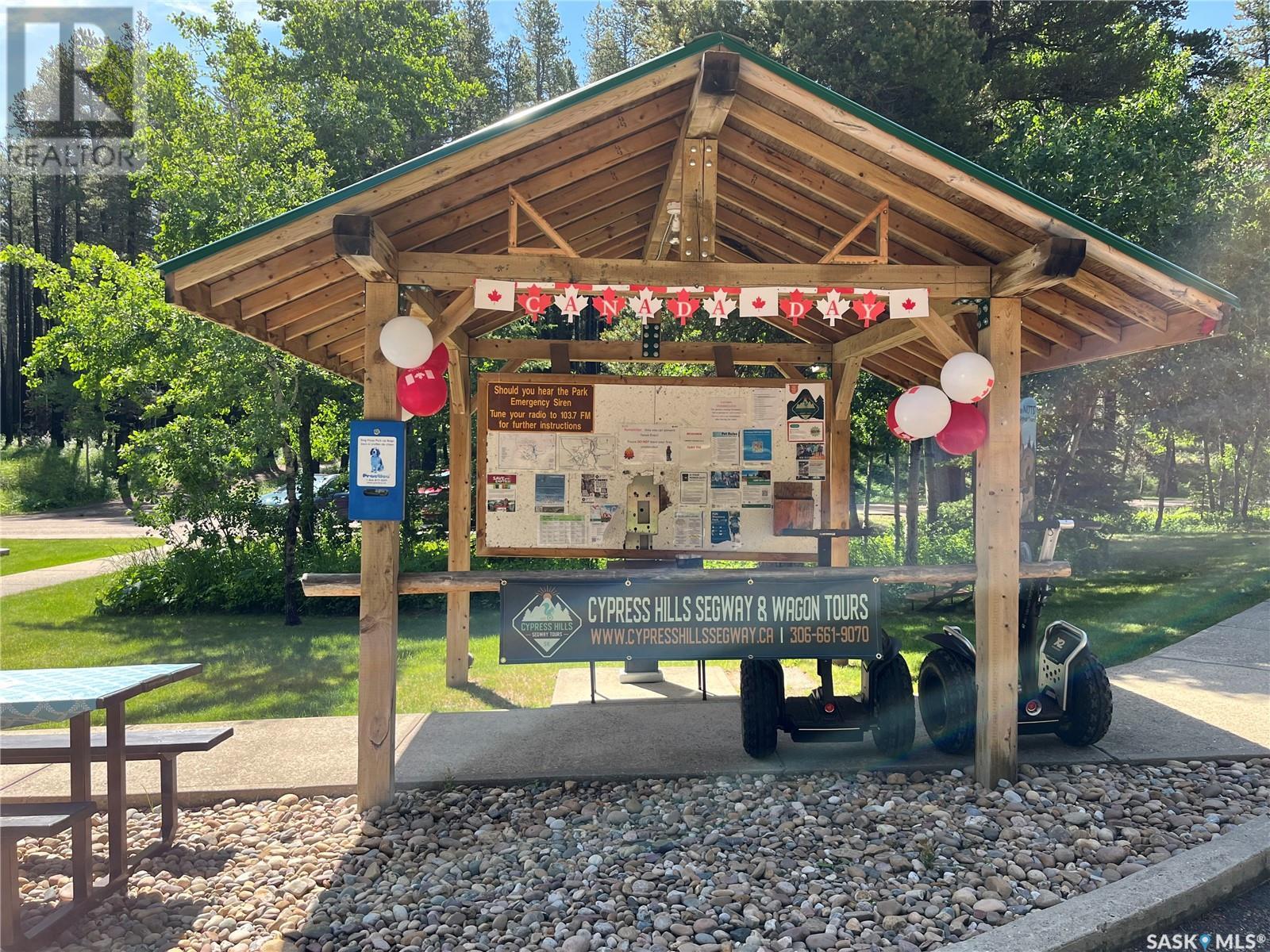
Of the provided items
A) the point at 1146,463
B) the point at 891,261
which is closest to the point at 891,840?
the point at 891,261

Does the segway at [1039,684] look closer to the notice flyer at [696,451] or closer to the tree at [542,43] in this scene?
the notice flyer at [696,451]

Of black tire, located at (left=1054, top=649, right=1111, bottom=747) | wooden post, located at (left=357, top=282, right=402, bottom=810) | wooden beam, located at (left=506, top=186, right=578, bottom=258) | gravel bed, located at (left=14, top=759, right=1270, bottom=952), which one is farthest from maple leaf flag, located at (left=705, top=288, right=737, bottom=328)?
black tire, located at (left=1054, top=649, right=1111, bottom=747)

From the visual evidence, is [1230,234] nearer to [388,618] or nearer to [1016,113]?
[1016,113]

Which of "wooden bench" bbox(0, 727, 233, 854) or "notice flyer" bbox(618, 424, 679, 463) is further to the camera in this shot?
"notice flyer" bbox(618, 424, 679, 463)

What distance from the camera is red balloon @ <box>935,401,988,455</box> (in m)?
5.09

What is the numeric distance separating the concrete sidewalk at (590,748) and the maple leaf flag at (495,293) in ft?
9.58

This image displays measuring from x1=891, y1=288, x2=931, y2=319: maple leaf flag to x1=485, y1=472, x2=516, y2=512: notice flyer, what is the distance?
3406 mm

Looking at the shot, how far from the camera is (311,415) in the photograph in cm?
1340

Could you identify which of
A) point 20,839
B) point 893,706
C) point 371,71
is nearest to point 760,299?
point 893,706

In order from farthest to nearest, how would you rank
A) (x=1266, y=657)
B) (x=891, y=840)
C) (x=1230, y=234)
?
(x=1230, y=234)
(x=1266, y=657)
(x=891, y=840)

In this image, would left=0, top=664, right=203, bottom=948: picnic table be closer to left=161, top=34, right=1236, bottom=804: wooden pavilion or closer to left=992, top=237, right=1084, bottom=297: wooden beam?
left=161, top=34, right=1236, bottom=804: wooden pavilion

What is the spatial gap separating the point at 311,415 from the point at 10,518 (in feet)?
60.7

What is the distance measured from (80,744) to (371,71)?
24.2 m

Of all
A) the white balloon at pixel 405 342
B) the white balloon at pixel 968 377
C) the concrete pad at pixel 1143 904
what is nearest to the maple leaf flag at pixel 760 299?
the white balloon at pixel 968 377
